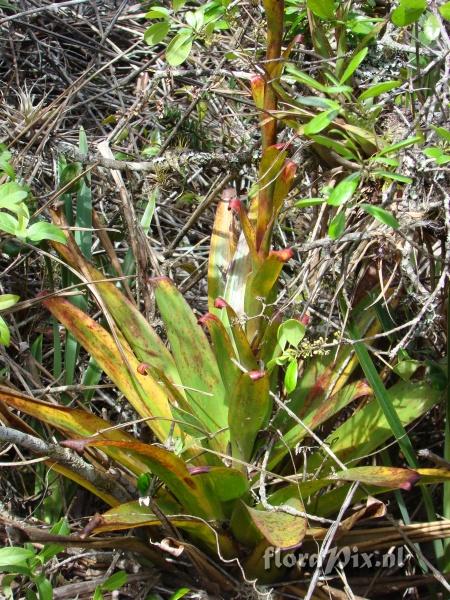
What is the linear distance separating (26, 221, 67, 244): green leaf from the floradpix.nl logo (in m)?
0.74

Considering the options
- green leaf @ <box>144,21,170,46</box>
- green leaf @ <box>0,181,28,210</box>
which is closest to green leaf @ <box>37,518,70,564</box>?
green leaf @ <box>0,181,28,210</box>

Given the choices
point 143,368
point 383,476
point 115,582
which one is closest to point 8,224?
point 143,368

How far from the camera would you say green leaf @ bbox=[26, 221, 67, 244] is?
1369 millimetres

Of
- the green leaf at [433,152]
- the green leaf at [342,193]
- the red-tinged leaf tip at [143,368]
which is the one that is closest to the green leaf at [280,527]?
the red-tinged leaf tip at [143,368]

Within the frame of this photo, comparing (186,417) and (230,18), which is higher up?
(230,18)

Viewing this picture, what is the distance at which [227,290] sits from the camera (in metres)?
1.55

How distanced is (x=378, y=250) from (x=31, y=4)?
178 cm

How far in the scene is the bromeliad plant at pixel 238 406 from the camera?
4.25 ft

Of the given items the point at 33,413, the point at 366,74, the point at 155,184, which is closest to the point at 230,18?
the point at 366,74

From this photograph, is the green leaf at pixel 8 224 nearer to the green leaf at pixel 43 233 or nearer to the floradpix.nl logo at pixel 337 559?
the green leaf at pixel 43 233

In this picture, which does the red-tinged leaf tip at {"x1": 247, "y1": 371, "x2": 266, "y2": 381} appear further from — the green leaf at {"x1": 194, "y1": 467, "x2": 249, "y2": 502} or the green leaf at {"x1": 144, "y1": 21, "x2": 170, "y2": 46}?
the green leaf at {"x1": 144, "y1": 21, "x2": 170, "y2": 46}

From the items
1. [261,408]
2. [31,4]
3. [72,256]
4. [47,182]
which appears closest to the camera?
[261,408]

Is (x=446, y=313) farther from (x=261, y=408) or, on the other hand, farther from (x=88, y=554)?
(x=88, y=554)

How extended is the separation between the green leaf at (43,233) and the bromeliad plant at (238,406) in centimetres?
17
